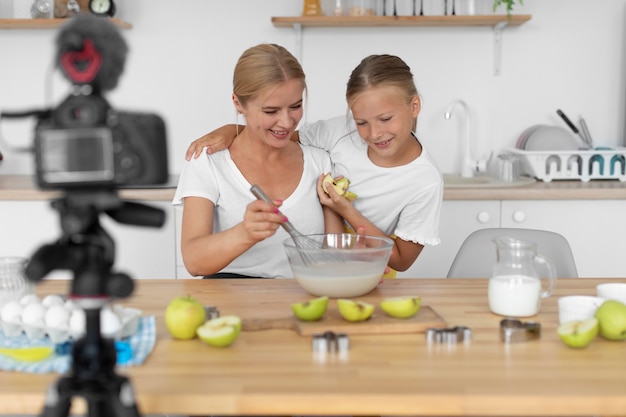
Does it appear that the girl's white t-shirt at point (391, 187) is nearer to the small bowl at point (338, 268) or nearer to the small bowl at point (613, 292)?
the small bowl at point (338, 268)

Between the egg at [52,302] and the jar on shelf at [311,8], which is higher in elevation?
the jar on shelf at [311,8]

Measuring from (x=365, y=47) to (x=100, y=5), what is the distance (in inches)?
47.8

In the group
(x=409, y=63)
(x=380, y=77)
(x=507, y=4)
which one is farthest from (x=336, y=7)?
(x=380, y=77)

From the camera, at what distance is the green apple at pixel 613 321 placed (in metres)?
1.34

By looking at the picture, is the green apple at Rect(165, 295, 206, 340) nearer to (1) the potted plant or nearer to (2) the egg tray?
(2) the egg tray

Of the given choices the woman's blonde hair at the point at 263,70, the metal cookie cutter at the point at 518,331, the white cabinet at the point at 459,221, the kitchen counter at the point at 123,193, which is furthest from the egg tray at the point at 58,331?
the white cabinet at the point at 459,221

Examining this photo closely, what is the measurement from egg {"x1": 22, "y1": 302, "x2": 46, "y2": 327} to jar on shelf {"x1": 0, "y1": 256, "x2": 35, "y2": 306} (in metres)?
0.16

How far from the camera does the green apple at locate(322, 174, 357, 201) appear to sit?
208 centimetres

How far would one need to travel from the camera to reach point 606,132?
352 cm

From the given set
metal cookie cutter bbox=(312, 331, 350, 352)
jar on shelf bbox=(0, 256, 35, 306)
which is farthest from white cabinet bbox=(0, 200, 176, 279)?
metal cookie cutter bbox=(312, 331, 350, 352)

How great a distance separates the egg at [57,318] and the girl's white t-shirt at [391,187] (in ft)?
3.39

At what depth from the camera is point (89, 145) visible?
3.09 ft

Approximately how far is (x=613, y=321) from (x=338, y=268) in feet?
1.84

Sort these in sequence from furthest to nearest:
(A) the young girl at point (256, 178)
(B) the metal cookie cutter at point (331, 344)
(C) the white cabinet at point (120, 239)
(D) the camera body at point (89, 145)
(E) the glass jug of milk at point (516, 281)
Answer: (C) the white cabinet at point (120, 239) → (A) the young girl at point (256, 178) → (E) the glass jug of milk at point (516, 281) → (B) the metal cookie cutter at point (331, 344) → (D) the camera body at point (89, 145)
